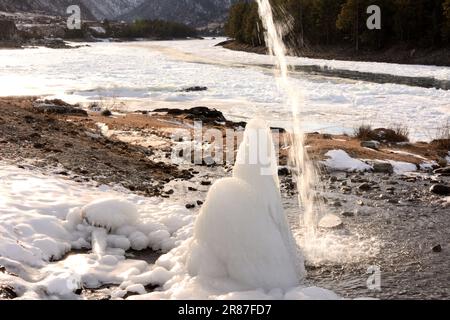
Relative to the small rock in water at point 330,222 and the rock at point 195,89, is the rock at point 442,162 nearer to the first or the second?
the small rock in water at point 330,222

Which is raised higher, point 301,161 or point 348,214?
point 301,161

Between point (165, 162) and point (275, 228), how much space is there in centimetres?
788

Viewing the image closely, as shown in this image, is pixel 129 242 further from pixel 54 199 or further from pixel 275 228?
pixel 275 228

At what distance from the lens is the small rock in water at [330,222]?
9781 millimetres

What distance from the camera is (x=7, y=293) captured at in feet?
20.6

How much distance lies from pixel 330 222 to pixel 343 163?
5.14 metres

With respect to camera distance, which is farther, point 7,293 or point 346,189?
point 346,189

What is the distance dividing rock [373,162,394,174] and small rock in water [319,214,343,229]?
15.3ft

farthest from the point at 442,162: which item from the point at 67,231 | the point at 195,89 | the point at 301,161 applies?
the point at 195,89

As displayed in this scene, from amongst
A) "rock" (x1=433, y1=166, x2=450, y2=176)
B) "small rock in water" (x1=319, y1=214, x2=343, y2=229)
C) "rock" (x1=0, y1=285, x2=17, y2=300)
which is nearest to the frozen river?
"rock" (x1=433, y1=166, x2=450, y2=176)

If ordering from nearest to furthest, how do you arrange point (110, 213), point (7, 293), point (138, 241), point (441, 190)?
point (7, 293) → point (138, 241) → point (110, 213) → point (441, 190)

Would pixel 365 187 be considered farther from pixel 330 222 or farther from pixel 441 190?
pixel 330 222

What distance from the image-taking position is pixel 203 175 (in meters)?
13.7

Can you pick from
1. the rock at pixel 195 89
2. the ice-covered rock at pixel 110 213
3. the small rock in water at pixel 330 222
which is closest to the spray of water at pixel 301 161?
the small rock in water at pixel 330 222
